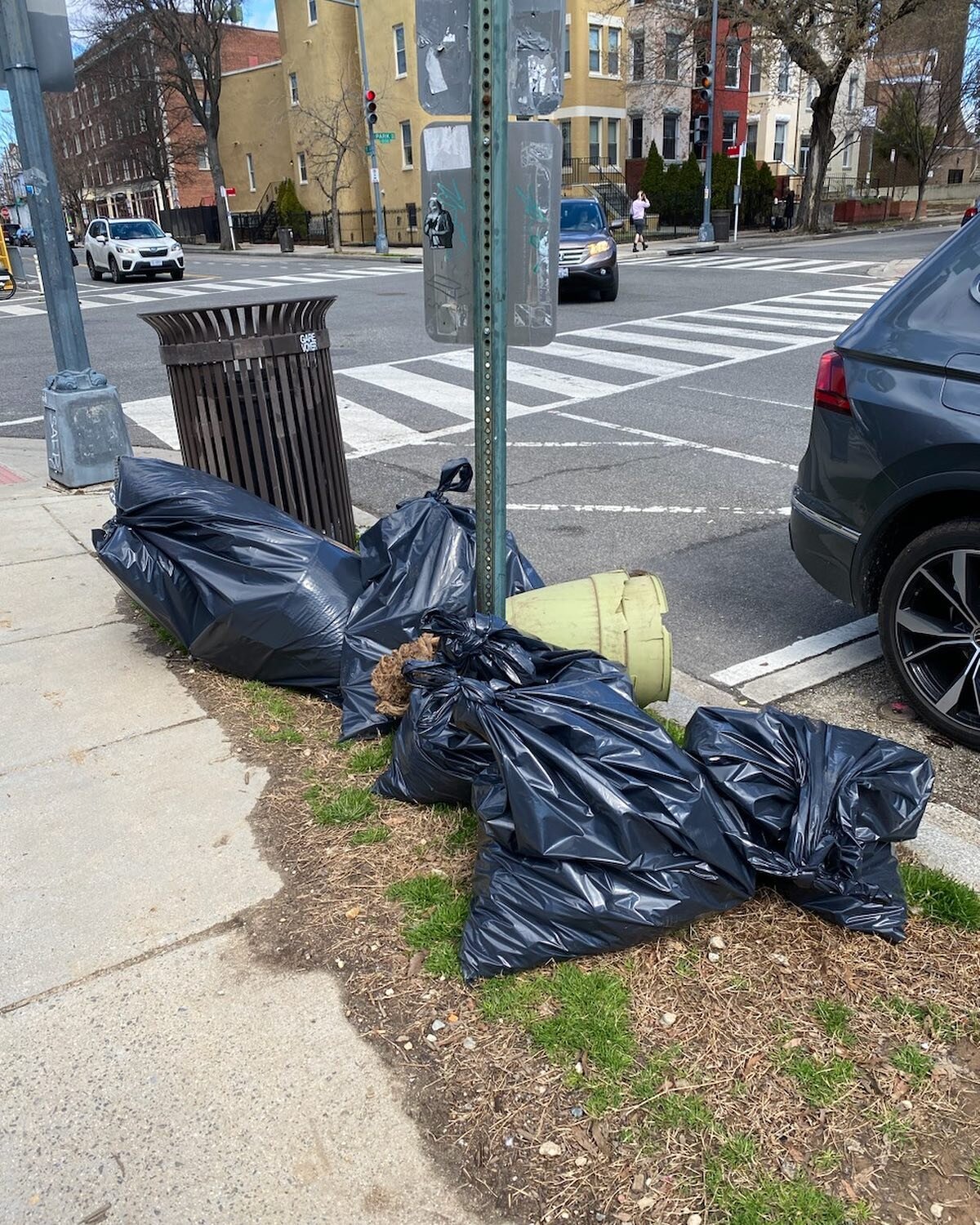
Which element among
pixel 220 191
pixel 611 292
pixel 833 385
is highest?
pixel 220 191

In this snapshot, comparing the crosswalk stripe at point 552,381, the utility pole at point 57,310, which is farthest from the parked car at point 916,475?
the crosswalk stripe at point 552,381

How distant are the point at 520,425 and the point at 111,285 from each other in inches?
886

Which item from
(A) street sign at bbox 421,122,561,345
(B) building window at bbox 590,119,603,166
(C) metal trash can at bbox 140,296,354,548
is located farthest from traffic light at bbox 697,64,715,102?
(A) street sign at bbox 421,122,561,345

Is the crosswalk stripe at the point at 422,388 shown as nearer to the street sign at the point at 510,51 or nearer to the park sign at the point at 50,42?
the park sign at the point at 50,42

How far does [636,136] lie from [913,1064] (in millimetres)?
48849

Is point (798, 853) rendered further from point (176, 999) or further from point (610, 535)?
point (610, 535)

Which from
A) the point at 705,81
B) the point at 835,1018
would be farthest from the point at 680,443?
the point at 705,81

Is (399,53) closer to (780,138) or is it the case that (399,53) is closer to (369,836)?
(780,138)

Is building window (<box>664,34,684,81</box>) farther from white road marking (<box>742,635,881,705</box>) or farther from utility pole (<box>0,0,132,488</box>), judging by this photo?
white road marking (<box>742,635,881,705</box>)

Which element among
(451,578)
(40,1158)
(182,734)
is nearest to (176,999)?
(40,1158)

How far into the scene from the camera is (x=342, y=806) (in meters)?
3.18

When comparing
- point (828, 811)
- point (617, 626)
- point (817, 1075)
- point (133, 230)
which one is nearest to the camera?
point (817, 1075)

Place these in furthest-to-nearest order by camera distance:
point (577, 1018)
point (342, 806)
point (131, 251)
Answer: point (131, 251), point (342, 806), point (577, 1018)

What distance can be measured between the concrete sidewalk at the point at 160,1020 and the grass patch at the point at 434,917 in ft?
0.81
